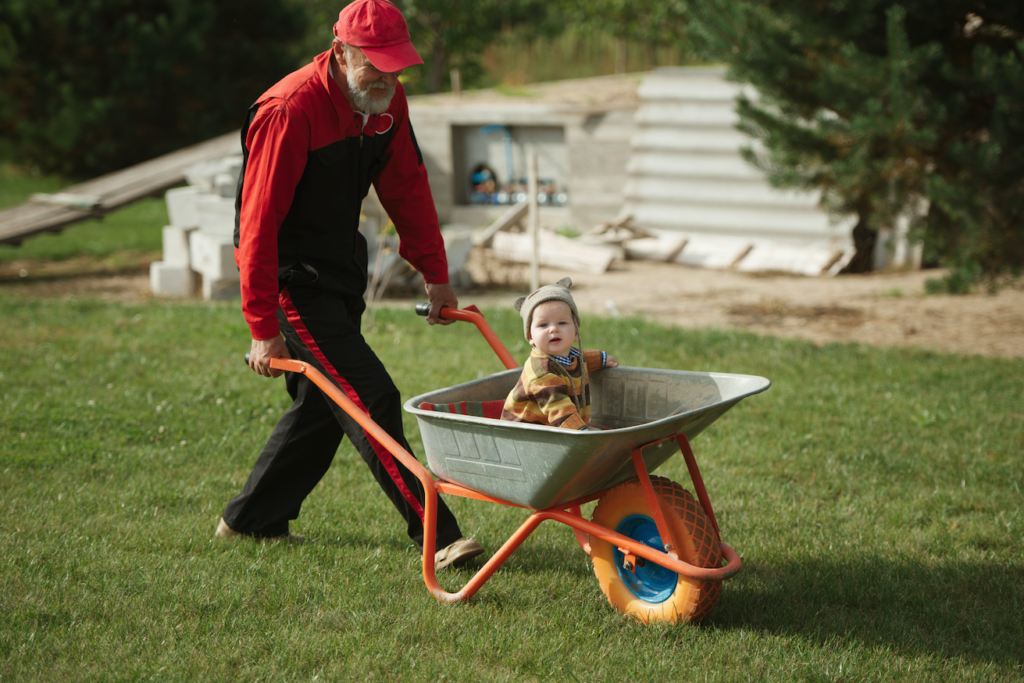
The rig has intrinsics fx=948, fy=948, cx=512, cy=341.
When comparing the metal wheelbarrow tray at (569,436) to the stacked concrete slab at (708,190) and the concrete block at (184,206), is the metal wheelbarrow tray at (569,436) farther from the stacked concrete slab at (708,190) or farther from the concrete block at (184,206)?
the stacked concrete slab at (708,190)

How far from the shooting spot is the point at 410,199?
11.9 ft

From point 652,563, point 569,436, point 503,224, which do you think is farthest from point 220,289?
point 569,436

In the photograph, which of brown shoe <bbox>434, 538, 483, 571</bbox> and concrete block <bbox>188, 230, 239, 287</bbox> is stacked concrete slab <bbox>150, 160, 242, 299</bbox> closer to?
concrete block <bbox>188, 230, 239, 287</bbox>

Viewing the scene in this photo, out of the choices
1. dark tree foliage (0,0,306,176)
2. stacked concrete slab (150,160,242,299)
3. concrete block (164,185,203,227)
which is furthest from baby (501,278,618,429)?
dark tree foliage (0,0,306,176)

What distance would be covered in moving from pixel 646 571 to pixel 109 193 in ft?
31.1

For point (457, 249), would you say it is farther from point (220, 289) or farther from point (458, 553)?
point (458, 553)

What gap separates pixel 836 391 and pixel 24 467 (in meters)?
4.35

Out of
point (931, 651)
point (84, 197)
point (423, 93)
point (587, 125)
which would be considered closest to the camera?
point (931, 651)

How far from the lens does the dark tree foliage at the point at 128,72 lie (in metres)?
16.2

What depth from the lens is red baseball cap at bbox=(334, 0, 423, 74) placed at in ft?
9.83

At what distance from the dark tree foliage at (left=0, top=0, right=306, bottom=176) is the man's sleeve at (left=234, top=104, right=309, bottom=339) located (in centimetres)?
1492

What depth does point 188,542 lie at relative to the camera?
12.0 ft

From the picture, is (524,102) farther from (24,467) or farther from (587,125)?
(24,467)

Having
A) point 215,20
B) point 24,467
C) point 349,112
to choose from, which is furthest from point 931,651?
point 215,20
